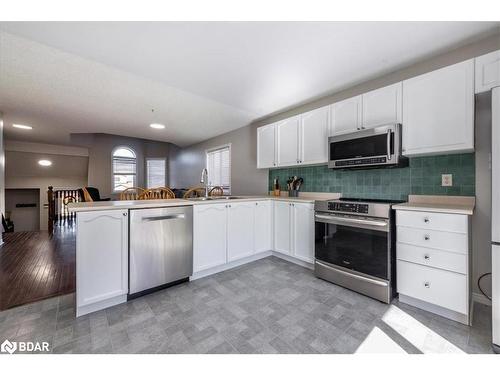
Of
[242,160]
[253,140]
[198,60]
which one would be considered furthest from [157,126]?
[198,60]

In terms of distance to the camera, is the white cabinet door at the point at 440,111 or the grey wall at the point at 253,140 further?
the grey wall at the point at 253,140

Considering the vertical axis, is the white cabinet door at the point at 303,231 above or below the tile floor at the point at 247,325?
above

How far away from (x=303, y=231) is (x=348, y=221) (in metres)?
0.67

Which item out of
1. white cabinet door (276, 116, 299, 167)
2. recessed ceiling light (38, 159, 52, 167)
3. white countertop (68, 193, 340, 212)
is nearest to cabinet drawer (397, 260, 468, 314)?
white countertop (68, 193, 340, 212)

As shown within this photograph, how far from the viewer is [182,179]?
21.6 feet

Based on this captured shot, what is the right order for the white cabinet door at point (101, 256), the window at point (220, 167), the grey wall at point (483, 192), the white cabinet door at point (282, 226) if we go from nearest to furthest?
the white cabinet door at point (101, 256), the grey wall at point (483, 192), the white cabinet door at point (282, 226), the window at point (220, 167)

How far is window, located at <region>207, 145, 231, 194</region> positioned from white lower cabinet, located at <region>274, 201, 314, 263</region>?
6.63 feet

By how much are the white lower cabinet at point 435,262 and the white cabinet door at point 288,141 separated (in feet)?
5.09

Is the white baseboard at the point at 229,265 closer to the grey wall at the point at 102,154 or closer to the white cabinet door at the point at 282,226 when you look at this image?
the white cabinet door at the point at 282,226

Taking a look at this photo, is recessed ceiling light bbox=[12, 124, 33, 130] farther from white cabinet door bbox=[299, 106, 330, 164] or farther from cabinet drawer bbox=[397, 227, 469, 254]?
cabinet drawer bbox=[397, 227, 469, 254]

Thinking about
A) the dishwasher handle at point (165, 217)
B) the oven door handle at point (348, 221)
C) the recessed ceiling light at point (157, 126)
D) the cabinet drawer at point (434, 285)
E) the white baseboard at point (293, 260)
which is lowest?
the white baseboard at point (293, 260)

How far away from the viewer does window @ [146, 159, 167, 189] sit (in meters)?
6.56

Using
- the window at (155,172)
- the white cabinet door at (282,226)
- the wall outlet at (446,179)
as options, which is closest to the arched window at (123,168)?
the window at (155,172)

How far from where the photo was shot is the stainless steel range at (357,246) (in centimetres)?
188
